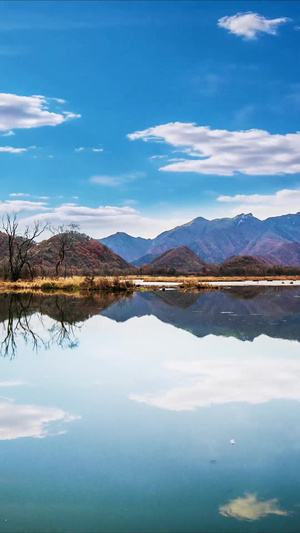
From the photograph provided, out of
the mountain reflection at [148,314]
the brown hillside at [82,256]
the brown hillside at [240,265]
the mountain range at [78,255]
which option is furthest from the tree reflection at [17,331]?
the brown hillside at [240,265]

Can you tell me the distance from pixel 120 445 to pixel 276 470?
193cm

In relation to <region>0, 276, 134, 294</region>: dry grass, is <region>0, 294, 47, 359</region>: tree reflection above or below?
below

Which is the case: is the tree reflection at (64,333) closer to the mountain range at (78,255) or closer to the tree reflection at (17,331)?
the tree reflection at (17,331)

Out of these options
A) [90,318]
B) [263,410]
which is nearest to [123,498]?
[263,410]

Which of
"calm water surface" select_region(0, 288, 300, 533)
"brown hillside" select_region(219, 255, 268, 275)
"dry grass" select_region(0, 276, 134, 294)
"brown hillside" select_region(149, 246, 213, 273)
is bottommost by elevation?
"calm water surface" select_region(0, 288, 300, 533)

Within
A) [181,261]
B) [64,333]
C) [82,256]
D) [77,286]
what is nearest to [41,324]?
[64,333]

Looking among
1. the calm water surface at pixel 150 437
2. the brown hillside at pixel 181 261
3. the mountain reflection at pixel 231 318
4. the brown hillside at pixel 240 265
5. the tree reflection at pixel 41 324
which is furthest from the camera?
the brown hillside at pixel 181 261

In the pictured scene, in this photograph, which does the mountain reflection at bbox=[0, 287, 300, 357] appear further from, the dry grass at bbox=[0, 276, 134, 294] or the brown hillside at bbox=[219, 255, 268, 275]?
the brown hillside at bbox=[219, 255, 268, 275]

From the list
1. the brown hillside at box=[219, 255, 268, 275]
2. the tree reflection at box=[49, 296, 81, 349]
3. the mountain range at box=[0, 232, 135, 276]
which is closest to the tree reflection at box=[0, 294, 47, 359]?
the tree reflection at box=[49, 296, 81, 349]

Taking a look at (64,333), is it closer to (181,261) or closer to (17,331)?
(17,331)

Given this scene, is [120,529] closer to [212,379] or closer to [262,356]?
[212,379]

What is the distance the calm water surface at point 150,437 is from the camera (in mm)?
4984

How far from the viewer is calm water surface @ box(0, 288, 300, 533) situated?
16.4 ft

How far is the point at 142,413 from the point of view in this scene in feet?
26.5
